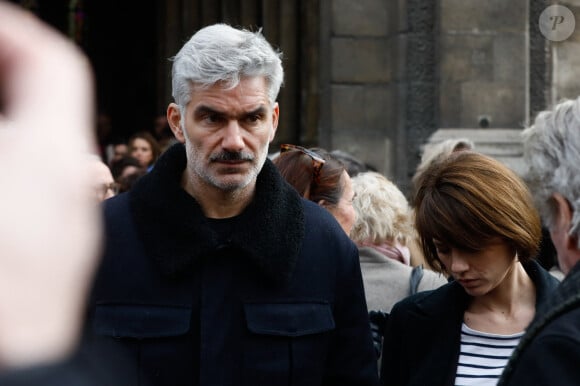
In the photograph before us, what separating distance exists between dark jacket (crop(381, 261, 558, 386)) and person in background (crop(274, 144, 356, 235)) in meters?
0.64

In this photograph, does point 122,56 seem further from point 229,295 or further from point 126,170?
point 229,295

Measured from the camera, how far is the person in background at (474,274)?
8.82 ft

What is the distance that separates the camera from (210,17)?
11.7 meters

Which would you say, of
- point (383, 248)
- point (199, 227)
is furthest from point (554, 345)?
point (383, 248)

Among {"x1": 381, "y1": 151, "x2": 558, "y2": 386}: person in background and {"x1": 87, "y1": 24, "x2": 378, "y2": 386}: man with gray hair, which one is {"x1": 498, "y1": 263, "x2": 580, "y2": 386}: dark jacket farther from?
{"x1": 381, "y1": 151, "x2": 558, "y2": 386}: person in background

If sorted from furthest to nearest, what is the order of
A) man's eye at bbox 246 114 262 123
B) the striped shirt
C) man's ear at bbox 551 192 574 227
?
the striped shirt < man's eye at bbox 246 114 262 123 < man's ear at bbox 551 192 574 227

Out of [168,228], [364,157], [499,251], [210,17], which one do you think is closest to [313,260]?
[168,228]

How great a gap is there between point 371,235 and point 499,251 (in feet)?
4.25

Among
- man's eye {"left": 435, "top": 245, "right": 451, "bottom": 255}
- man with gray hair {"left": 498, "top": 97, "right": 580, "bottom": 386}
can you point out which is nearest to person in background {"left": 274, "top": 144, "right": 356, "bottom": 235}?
man's eye {"left": 435, "top": 245, "right": 451, "bottom": 255}

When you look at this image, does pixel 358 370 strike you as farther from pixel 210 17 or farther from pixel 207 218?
pixel 210 17

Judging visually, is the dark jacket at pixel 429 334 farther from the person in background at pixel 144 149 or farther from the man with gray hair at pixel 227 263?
the person in background at pixel 144 149

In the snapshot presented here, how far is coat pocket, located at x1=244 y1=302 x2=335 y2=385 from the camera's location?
239 cm

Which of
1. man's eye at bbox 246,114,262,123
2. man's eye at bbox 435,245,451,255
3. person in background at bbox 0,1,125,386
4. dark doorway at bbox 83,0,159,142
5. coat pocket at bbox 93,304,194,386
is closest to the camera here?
person in background at bbox 0,1,125,386

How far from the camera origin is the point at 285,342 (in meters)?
2.43
